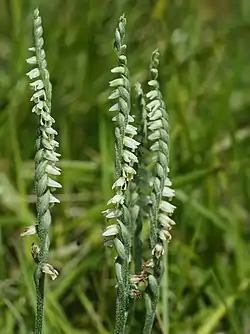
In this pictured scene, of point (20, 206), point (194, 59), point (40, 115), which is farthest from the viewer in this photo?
point (194, 59)

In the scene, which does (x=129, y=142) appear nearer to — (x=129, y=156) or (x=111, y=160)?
(x=129, y=156)

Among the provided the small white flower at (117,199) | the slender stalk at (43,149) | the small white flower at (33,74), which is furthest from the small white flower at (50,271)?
the small white flower at (33,74)

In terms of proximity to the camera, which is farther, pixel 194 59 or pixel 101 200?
pixel 194 59

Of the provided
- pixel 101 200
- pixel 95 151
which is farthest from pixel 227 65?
pixel 101 200

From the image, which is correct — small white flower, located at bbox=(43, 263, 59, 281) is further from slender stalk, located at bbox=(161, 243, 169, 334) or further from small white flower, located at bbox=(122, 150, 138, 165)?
slender stalk, located at bbox=(161, 243, 169, 334)

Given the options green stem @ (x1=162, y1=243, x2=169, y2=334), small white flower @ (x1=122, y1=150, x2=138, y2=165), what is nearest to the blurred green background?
green stem @ (x1=162, y1=243, x2=169, y2=334)

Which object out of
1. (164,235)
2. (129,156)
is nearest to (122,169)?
(129,156)

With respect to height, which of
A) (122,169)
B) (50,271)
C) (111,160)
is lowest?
(50,271)

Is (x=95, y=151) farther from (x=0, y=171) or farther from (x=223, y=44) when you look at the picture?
(x=223, y=44)

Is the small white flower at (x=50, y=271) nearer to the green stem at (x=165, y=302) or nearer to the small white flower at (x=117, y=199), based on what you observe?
the small white flower at (x=117, y=199)
